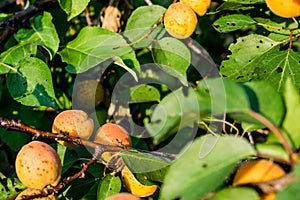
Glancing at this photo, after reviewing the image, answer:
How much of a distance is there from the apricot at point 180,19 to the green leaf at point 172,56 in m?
0.09

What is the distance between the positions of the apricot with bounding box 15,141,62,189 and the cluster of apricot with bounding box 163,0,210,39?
0.43 meters

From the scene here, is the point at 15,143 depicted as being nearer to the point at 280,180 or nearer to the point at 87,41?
the point at 87,41

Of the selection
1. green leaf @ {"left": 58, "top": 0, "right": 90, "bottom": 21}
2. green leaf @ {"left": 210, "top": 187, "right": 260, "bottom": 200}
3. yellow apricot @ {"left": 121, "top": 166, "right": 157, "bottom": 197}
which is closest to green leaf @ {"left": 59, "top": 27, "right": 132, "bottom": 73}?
green leaf @ {"left": 58, "top": 0, "right": 90, "bottom": 21}

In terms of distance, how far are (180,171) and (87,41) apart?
94 cm

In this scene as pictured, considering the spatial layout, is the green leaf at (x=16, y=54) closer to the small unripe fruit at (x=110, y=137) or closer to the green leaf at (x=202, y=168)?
the small unripe fruit at (x=110, y=137)

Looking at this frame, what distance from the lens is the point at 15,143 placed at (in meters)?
1.70

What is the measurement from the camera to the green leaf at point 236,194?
2.03 ft

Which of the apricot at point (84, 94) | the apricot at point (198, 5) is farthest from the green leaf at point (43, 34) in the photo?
the apricot at point (198, 5)

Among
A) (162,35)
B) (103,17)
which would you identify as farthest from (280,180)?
(103,17)

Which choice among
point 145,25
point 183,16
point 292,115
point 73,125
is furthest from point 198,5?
point 292,115

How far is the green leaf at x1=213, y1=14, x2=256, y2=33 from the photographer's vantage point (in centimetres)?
138

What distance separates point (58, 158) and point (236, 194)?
Answer: 63cm

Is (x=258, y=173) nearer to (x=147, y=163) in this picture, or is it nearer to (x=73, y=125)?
(x=147, y=163)

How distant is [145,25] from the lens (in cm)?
149
